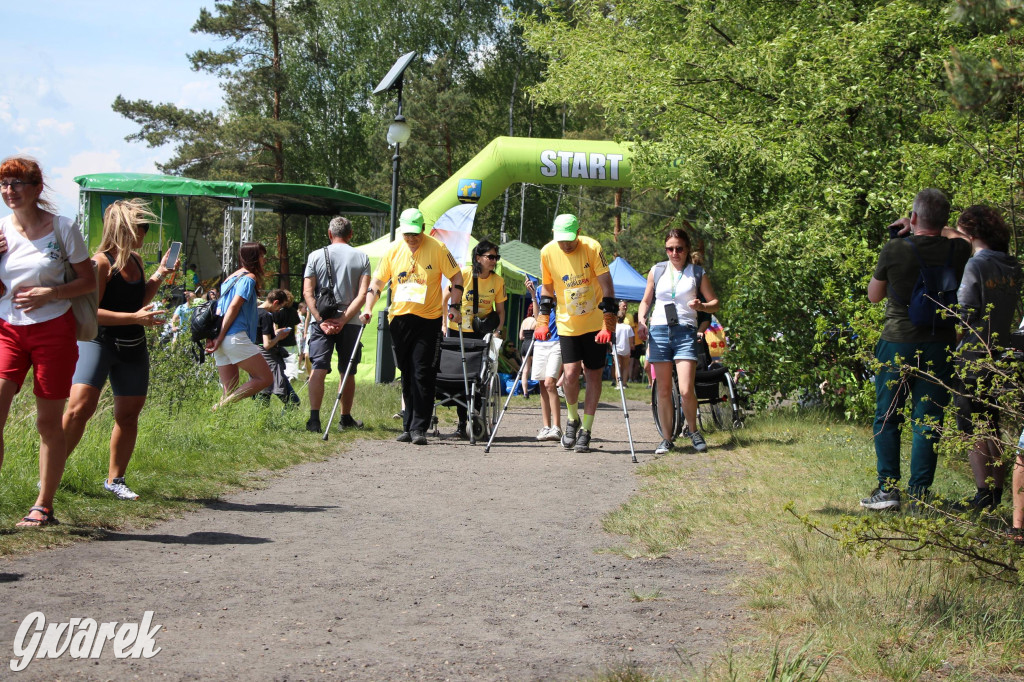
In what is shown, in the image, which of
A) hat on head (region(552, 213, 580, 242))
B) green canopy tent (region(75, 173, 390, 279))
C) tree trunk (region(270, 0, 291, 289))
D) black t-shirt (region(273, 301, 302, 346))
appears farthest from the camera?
tree trunk (region(270, 0, 291, 289))

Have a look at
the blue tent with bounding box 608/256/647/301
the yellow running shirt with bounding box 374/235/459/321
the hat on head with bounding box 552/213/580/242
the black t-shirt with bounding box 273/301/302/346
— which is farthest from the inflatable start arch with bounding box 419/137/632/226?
the hat on head with bounding box 552/213/580/242

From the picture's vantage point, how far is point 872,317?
7.76m

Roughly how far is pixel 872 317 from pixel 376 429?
5.42 m

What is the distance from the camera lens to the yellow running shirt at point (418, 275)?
1032 cm

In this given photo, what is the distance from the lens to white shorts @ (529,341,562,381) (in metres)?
11.1

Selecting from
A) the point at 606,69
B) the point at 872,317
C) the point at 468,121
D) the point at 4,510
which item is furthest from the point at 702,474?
the point at 468,121

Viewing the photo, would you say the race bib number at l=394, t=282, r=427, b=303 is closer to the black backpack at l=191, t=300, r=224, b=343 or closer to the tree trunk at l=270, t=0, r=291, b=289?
the black backpack at l=191, t=300, r=224, b=343

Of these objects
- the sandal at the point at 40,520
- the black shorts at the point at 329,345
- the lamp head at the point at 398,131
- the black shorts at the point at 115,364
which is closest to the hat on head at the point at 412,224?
Result: the black shorts at the point at 329,345

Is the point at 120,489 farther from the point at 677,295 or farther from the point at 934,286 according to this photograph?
the point at 677,295

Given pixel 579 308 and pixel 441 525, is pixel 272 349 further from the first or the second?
pixel 441 525

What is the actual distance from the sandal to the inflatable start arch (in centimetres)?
Answer: 1541

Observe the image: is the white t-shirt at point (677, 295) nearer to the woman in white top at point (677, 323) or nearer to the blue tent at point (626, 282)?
the woman in white top at point (677, 323)

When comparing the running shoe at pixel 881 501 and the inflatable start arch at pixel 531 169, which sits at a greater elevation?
the inflatable start arch at pixel 531 169

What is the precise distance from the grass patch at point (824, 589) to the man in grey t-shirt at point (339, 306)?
395 cm
